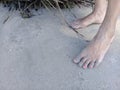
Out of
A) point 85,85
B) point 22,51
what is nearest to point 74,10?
point 22,51

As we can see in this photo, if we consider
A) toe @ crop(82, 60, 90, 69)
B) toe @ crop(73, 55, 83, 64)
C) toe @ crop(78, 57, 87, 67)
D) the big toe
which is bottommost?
toe @ crop(82, 60, 90, 69)

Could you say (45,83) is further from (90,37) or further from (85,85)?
(90,37)

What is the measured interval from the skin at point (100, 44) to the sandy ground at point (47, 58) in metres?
0.04

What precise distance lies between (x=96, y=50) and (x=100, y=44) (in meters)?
0.04

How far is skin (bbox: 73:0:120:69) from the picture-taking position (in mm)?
2186

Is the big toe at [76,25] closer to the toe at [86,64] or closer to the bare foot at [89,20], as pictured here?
the bare foot at [89,20]

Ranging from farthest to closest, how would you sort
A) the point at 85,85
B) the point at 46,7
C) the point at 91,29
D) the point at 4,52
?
the point at 46,7, the point at 91,29, the point at 4,52, the point at 85,85

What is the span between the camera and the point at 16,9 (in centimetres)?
266

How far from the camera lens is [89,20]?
8.10 feet

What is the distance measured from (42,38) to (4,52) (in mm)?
244

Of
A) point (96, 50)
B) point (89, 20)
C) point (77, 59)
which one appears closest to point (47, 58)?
point (77, 59)

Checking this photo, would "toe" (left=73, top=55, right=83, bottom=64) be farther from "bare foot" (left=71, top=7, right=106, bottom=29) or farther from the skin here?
"bare foot" (left=71, top=7, right=106, bottom=29)

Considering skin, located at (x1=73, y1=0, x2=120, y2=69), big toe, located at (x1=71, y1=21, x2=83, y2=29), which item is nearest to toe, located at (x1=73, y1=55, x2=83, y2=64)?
skin, located at (x1=73, y1=0, x2=120, y2=69)

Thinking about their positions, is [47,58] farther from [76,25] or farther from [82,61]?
[76,25]
